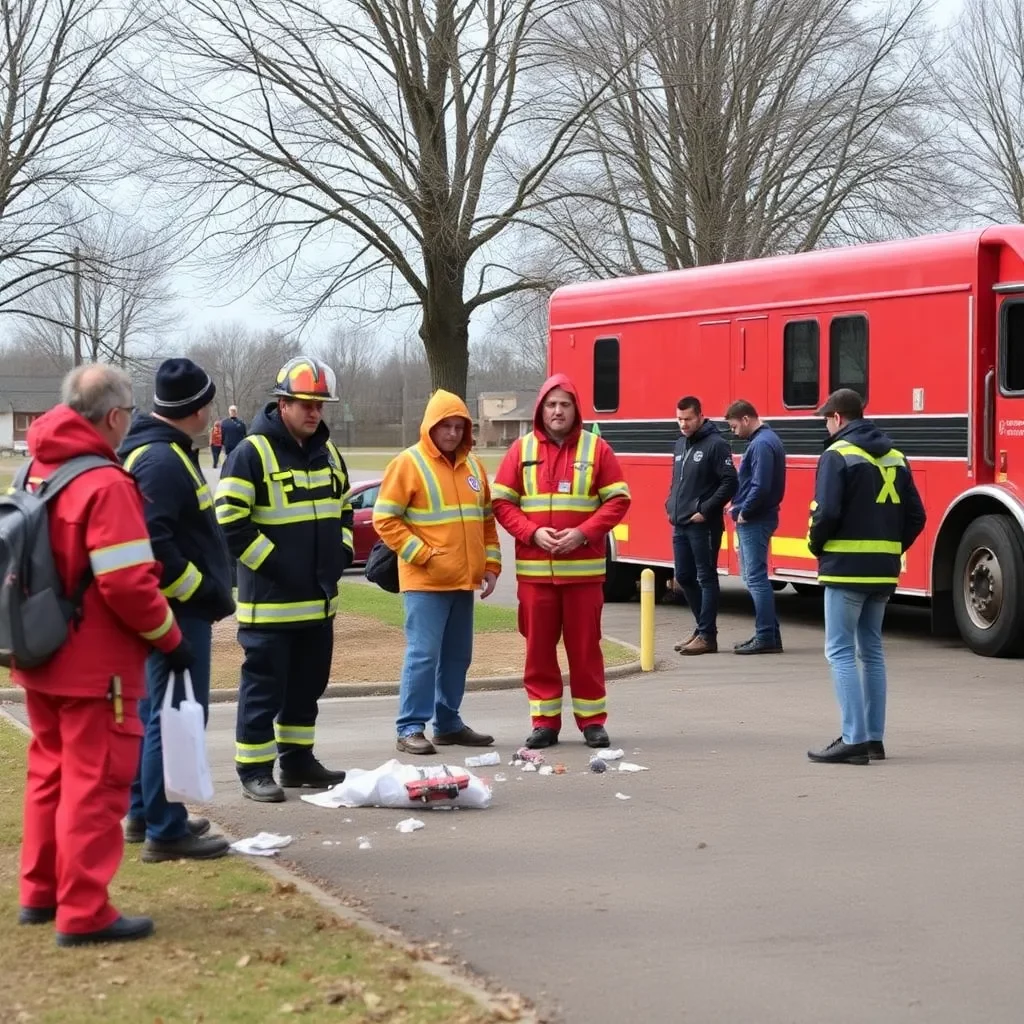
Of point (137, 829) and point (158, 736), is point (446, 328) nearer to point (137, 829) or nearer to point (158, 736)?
point (137, 829)

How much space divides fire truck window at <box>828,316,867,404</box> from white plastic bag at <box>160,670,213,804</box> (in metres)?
9.65

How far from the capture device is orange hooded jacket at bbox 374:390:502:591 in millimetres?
9430

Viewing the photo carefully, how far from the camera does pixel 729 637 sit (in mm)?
15453

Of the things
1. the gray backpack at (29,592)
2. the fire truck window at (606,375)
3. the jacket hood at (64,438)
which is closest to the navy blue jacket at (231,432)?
the fire truck window at (606,375)

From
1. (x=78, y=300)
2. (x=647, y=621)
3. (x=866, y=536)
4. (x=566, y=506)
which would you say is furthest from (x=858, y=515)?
(x=78, y=300)

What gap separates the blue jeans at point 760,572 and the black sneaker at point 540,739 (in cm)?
472

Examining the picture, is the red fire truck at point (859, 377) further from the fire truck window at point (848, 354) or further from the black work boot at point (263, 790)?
the black work boot at point (263, 790)

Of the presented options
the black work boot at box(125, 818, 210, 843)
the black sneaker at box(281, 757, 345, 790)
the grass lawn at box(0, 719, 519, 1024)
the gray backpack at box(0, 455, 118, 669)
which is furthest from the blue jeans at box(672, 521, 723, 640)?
the gray backpack at box(0, 455, 118, 669)

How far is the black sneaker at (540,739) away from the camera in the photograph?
9688 millimetres

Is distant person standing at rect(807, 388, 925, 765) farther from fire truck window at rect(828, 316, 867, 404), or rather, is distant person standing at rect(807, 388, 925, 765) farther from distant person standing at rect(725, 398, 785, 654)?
fire truck window at rect(828, 316, 867, 404)

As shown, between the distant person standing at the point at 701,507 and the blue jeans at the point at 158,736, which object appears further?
the distant person standing at the point at 701,507

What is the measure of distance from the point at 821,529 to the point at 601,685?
1.55 meters

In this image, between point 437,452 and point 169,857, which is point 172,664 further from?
point 437,452

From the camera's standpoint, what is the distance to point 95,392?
5.82 meters
